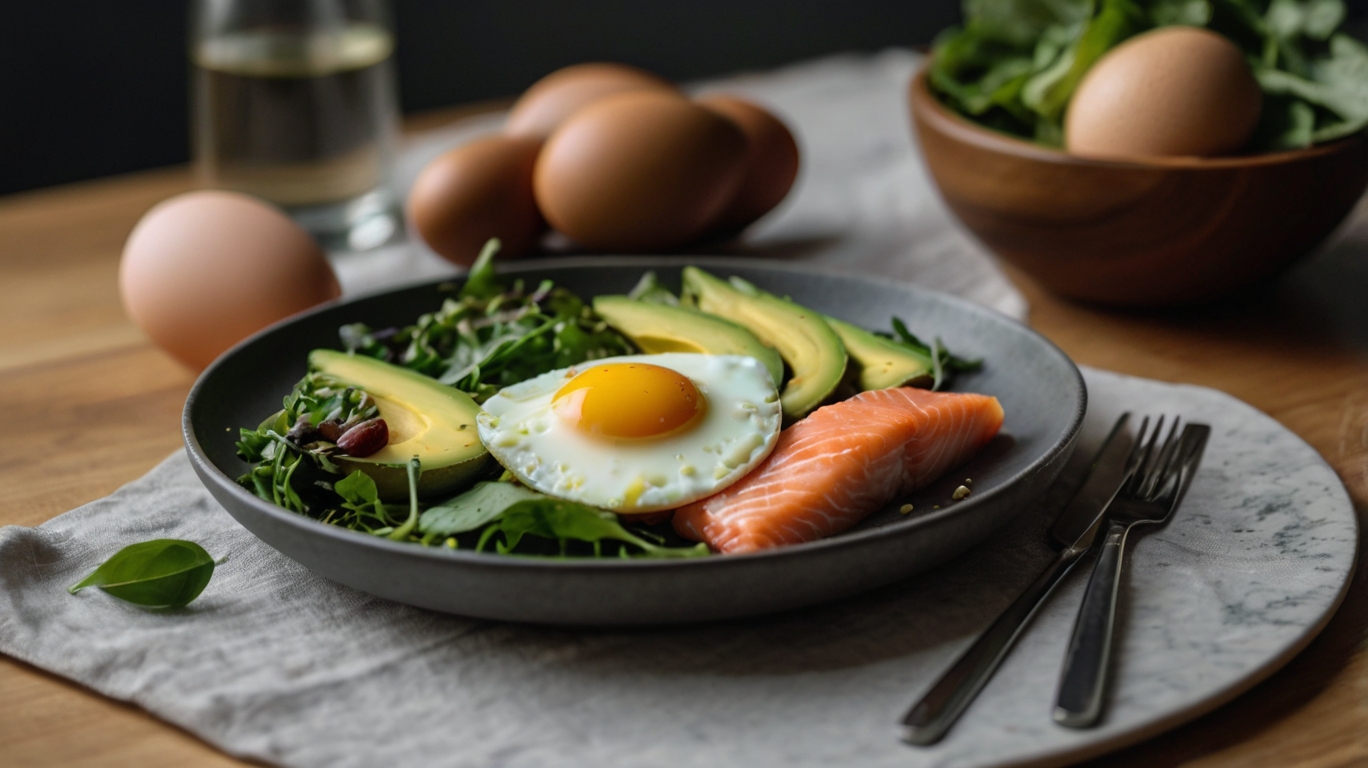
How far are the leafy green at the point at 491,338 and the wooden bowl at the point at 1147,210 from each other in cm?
58

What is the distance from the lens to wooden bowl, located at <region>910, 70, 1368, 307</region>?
1438 millimetres

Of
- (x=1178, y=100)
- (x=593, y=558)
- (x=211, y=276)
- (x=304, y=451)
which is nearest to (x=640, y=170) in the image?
(x=211, y=276)

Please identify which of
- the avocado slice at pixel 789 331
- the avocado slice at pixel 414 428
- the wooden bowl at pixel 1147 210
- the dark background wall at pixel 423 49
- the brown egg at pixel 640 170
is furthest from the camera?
the dark background wall at pixel 423 49

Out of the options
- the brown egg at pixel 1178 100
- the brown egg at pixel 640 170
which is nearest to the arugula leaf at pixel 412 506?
the brown egg at pixel 640 170

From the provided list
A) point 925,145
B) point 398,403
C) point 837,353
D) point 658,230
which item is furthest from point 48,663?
point 925,145

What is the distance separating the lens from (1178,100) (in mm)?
1462

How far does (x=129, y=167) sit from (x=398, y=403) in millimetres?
2546

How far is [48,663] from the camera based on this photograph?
Answer: 91 cm

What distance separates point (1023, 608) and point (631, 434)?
0.37 metres

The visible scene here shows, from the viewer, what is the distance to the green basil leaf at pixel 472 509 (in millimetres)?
946

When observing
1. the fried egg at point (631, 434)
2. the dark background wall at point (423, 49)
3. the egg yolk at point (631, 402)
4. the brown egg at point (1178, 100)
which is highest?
the brown egg at point (1178, 100)

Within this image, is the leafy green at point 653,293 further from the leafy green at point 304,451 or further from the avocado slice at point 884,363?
the leafy green at point 304,451

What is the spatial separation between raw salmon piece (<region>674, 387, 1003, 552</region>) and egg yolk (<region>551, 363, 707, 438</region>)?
0.29 feet

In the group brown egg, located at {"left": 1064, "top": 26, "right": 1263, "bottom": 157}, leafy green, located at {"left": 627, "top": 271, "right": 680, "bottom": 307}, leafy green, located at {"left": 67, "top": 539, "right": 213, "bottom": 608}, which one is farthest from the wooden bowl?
leafy green, located at {"left": 67, "top": 539, "right": 213, "bottom": 608}
